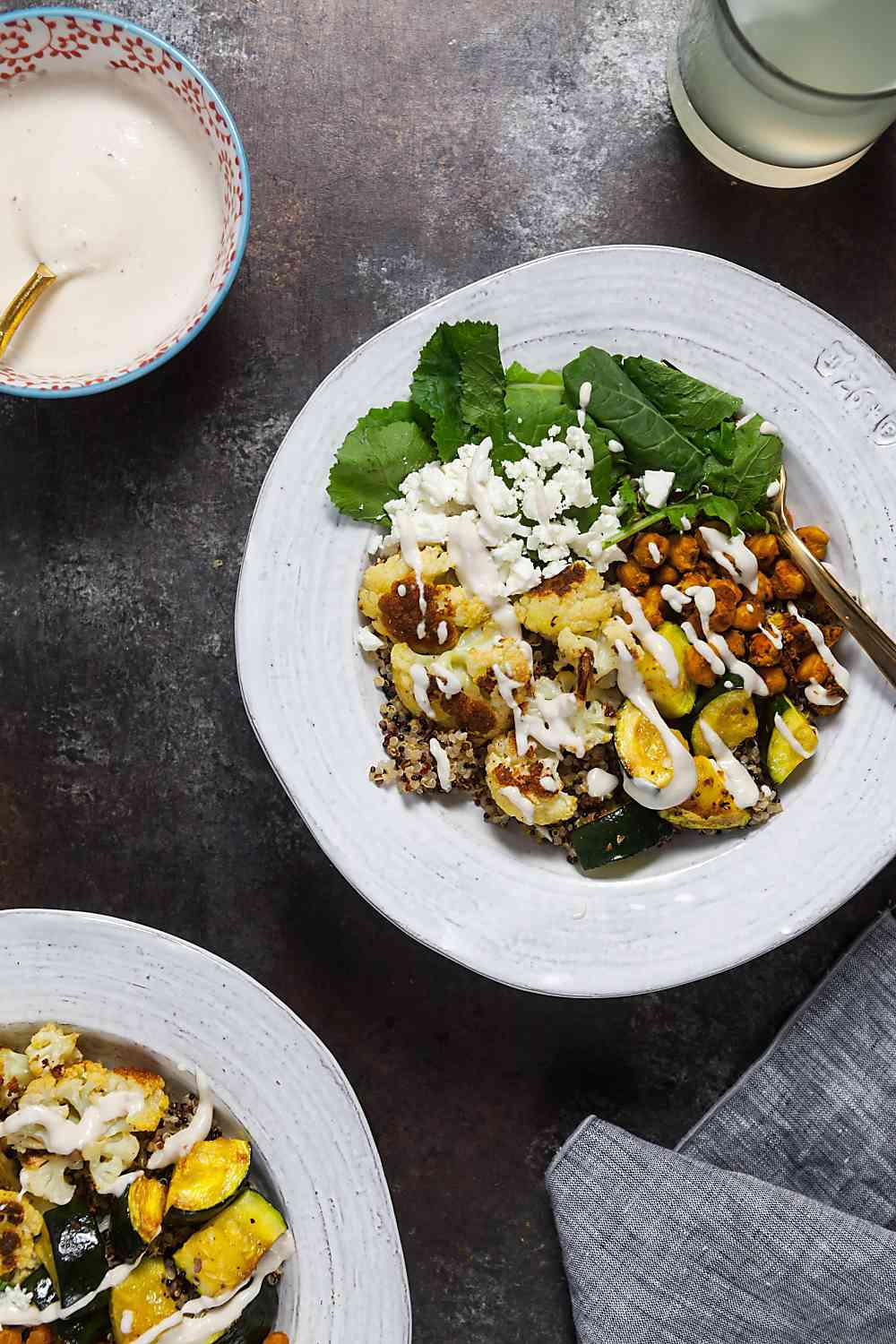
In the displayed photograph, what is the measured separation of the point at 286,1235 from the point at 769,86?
2.54m

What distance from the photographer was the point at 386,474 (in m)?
2.14

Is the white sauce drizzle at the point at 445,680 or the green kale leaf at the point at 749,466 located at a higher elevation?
the green kale leaf at the point at 749,466

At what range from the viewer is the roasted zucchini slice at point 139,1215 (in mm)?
2162

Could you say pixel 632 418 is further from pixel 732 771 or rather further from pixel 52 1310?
pixel 52 1310

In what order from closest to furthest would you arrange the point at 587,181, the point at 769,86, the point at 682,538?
the point at 769,86
the point at 682,538
the point at 587,181

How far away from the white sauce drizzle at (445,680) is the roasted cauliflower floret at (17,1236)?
4.51 ft

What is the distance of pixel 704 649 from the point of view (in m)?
2.11

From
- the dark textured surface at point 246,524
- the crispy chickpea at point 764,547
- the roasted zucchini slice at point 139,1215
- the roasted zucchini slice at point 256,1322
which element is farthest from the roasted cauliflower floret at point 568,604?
the roasted zucchini slice at point 256,1322

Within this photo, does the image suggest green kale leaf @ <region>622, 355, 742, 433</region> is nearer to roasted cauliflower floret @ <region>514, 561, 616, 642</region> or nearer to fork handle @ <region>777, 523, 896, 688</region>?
fork handle @ <region>777, 523, 896, 688</region>

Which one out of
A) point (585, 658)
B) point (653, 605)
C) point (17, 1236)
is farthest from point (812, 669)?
point (17, 1236)

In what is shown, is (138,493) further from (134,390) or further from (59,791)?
(59,791)

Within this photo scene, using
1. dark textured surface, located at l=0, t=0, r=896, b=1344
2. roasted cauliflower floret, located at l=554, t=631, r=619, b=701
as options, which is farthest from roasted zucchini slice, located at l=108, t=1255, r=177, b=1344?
roasted cauliflower floret, located at l=554, t=631, r=619, b=701

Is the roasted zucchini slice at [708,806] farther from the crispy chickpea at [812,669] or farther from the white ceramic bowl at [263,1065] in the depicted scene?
the white ceramic bowl at [263,1065]

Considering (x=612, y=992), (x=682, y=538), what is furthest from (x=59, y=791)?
(x=682, y=538)
